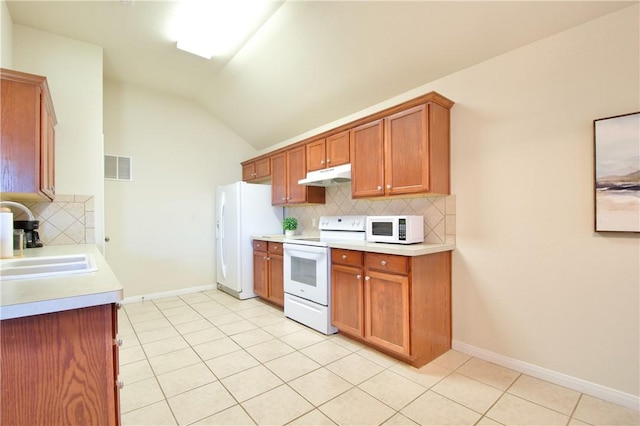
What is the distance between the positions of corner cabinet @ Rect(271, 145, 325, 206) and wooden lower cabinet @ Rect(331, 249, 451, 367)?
1.19 metres

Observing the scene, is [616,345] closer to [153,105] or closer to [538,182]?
[538,182]

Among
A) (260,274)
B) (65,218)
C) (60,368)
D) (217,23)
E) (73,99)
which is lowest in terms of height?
(260,274)

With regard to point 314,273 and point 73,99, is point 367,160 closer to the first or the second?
point 314,273

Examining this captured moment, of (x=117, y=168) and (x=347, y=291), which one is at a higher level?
(x=117, y=168)

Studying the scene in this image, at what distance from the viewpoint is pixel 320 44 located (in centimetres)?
277

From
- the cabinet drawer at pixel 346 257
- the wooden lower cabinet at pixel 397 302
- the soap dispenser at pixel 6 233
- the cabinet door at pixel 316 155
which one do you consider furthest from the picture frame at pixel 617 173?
the soap dispenser at pixel 6 233

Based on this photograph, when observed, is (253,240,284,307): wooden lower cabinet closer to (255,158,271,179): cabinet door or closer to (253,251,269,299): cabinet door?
(253,251,269,299): cabinet door

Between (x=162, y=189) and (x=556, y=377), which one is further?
(x=162, y=189)

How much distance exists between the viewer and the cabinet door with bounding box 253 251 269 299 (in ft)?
12.9

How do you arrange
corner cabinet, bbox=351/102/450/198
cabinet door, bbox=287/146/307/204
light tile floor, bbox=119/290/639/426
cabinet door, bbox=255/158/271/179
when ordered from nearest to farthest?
light tile floor, bbox=119/290/639/426 → corner cabinet, bbox=351/102/450/198 → cabinet door, bbox=287/146/307/204 → cabinet door, bbox=255/158/271/179

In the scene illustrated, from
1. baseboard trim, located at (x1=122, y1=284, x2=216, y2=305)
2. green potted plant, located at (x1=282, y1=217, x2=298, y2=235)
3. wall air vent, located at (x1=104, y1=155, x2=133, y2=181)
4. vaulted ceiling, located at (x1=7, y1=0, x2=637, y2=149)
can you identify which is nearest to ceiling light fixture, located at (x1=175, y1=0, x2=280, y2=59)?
vaulted ceiling, located at (x1=7, y1=0, x2=637, y2=149)

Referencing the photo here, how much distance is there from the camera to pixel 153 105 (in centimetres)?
422

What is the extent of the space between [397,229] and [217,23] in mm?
2521

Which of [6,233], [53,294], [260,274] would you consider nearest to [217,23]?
[6,233]
